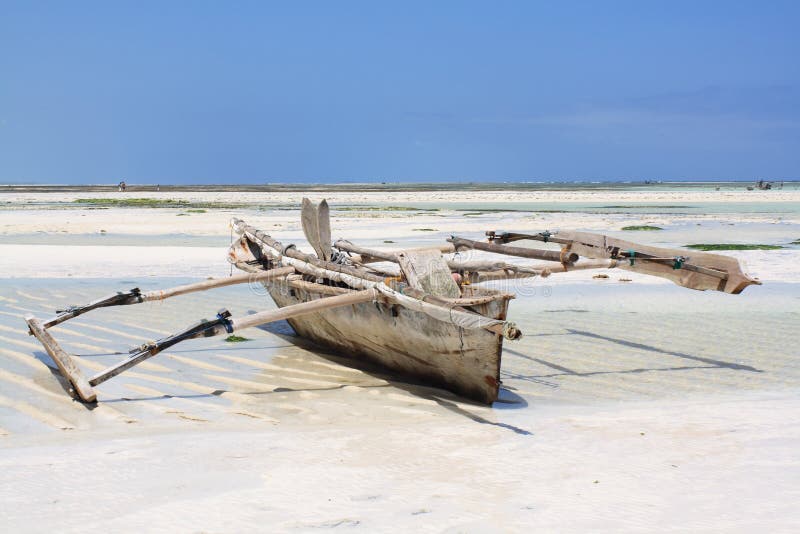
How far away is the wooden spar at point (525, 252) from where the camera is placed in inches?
291

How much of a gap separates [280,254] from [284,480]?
465 centimetres

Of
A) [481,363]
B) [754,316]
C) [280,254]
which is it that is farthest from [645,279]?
[481,363]

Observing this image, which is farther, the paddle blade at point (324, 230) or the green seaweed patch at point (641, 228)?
the green seaweed patch at point (641, 228)

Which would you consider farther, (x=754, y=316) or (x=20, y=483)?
(x=754, y=316)

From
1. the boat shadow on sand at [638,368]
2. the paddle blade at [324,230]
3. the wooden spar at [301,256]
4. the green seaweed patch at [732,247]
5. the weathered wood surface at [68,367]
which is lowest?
the boat shadow on sand at [638,368]

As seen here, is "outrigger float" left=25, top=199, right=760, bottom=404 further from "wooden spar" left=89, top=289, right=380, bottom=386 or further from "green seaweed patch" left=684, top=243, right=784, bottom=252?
"green seaweed patch" left=684, top=243, right=784, bottom=252

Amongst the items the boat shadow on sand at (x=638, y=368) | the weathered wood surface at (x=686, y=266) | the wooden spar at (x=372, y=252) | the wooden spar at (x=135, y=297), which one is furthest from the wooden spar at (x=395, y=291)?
the weathered wood surface at (x=686, y=266)

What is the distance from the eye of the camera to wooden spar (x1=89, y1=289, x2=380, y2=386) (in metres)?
5.43

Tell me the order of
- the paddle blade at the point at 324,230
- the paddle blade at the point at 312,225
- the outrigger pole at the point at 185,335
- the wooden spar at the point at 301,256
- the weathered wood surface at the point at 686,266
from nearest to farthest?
the outrigger pole at the point at 185,335
the wooden spar at the point at 301,256
the weathered wood surface at the point at 686,266
the paddle blade at the point at 324,230
the paddle blade at the point at 312,225

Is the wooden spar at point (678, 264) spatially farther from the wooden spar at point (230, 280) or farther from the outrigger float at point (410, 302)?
the wooden spar at point (230, 280)

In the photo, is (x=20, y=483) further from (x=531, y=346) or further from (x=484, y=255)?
(x=484, y=255)

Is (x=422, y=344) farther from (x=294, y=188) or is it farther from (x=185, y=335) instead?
(x=294, y=188)

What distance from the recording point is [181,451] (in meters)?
4.45

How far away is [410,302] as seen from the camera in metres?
5.50
